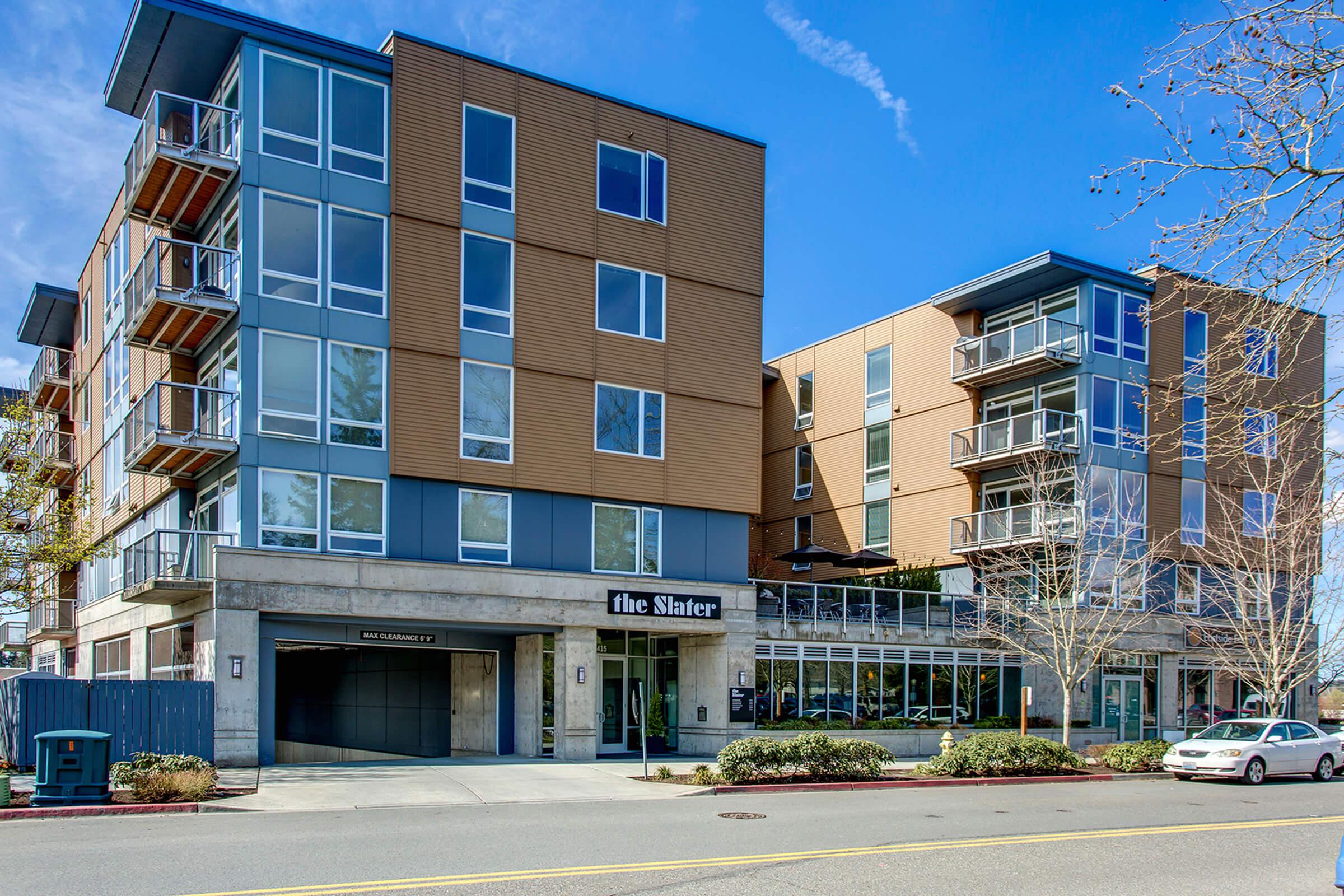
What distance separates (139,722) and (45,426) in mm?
26663

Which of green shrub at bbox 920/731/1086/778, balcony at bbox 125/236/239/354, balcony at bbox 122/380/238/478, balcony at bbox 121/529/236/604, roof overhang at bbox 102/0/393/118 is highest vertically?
roof overhang at bbox 102/0/393/118

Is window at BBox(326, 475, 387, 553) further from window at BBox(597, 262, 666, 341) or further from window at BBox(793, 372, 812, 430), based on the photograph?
window at BBox(793, 372, 812, 430)

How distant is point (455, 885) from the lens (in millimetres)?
10086

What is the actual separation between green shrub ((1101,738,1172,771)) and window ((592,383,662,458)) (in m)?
12.6

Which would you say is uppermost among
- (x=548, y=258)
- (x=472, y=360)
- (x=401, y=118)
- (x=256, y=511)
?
(x=401, y=118)

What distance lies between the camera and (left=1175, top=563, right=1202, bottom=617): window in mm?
36062

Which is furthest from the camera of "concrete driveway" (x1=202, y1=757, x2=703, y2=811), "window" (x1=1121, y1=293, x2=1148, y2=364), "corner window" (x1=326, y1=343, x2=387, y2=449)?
"window" (x1=1121, y1=293, x2=1148, y2=364)

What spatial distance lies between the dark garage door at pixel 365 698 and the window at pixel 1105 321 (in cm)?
2151

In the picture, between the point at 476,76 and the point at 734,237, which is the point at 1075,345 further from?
the point at 476,76

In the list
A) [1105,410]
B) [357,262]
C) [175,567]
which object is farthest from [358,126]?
[1105,410]

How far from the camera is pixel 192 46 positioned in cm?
2461

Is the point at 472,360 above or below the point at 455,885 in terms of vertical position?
above

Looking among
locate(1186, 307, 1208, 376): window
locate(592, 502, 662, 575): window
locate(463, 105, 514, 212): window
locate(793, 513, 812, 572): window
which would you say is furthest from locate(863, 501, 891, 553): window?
locate(463, 105, 514, 212): window

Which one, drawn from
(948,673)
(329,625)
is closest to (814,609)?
(948,673)
